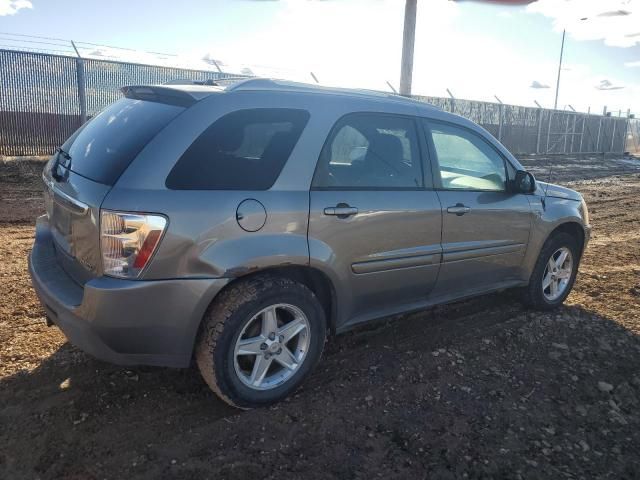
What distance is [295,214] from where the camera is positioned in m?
2.96

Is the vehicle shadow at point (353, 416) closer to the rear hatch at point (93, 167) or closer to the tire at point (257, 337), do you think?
the tire at point (257, 337)

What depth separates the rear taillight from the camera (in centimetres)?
256

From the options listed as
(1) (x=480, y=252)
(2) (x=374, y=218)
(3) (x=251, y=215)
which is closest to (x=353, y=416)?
(2) (x=374, y=218)

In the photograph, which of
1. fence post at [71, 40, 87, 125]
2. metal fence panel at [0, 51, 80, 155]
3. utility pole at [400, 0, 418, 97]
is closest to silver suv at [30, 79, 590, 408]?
metal fence panel at [0, 51, 80, 155]

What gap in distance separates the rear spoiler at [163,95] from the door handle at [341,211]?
963mm

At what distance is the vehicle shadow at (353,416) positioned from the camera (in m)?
2.64

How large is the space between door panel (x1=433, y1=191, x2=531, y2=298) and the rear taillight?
6.75 ft

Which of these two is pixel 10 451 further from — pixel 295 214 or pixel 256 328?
pixel 295 214

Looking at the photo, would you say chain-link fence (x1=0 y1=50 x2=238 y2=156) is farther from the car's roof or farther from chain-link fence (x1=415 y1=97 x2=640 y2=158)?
chain-link fence (x1=415 y1=97 x2=640 y2=158)

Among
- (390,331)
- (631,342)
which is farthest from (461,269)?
(631,342)

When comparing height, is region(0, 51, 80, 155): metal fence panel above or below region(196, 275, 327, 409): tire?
above

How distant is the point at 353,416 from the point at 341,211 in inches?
47.0

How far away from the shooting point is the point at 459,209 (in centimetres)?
383

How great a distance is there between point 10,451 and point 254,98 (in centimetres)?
222
